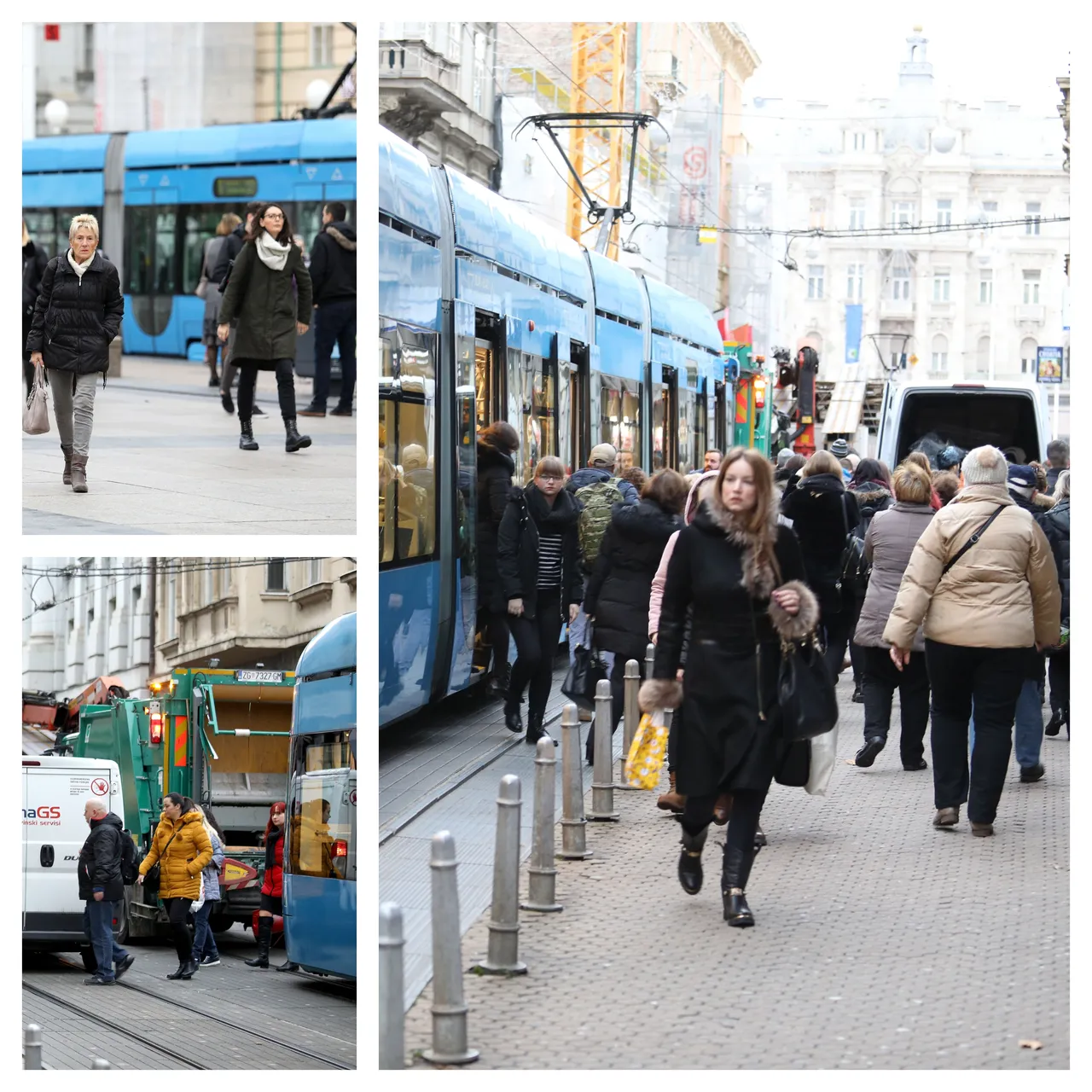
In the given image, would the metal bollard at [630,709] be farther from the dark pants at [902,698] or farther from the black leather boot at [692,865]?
the black leather boot at [692,865]

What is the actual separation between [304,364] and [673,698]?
289 centimetres

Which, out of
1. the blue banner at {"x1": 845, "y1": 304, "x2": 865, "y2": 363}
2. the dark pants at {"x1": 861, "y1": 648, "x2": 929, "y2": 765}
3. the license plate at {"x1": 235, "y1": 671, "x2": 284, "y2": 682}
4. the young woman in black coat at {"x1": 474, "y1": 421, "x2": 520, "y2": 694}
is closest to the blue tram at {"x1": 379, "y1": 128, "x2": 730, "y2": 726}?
the young woman in black coat at {"x1": 474, "y1": 421, "x2": 520, "y2": 694}

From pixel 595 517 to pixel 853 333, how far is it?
42.2 meters

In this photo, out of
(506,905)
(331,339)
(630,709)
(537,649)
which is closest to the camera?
(506,905)

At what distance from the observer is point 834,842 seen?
8.14m

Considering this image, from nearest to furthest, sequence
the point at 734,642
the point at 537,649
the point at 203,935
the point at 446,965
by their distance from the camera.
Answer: the point at 446,965, the point at 734,642, the point at 537,649, the point at 203,935

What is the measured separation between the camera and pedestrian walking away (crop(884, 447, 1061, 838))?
7.83 meters

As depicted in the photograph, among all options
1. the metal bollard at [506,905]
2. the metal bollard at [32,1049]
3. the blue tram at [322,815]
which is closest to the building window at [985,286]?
the blue tram at [322,815]

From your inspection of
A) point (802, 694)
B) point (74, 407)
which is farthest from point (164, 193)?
point (802, 694)

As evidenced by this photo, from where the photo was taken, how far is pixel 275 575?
714 cm

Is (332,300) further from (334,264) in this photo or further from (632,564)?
(632,564)

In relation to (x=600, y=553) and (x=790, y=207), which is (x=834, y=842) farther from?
(x=790, y=207)

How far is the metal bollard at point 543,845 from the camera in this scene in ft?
23.0
